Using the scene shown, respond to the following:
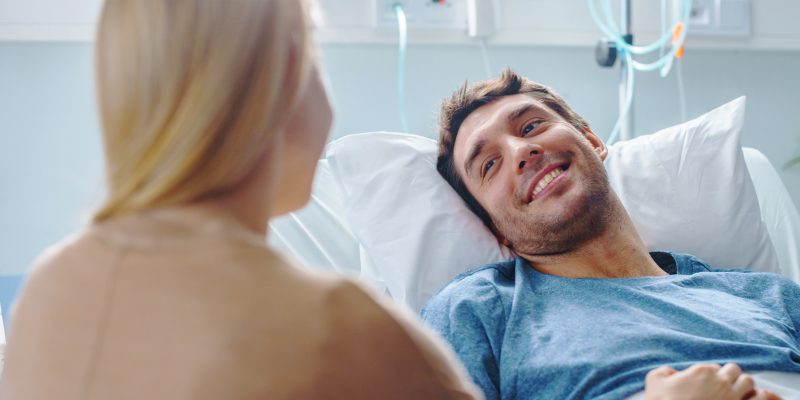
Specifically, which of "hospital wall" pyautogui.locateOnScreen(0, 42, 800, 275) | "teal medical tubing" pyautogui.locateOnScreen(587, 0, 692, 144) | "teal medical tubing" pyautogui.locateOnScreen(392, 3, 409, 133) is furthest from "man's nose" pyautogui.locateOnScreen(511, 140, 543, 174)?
"teal medical tubing" pyautogui.locateOnScreen(587, 0, 692, 144)

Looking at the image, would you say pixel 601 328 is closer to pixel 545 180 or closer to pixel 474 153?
pixel 545 180

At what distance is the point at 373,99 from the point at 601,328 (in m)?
1.13

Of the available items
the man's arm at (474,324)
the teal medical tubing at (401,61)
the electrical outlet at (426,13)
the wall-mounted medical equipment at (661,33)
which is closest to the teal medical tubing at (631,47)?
the wall-mounted medical equipment at (661,33)

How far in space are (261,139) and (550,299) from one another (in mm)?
878

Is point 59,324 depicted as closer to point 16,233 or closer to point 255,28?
point 255,28

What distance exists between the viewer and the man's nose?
5.01ft

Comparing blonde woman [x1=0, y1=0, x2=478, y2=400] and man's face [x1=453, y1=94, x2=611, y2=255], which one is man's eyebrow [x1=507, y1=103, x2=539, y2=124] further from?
blonde woman [x1=0, y1=0, x2=478, y2=400]

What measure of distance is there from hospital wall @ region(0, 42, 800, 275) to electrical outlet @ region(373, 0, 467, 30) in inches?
2.8

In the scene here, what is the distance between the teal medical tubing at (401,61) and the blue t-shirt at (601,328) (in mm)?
872

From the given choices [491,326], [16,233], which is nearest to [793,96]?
[491,326]

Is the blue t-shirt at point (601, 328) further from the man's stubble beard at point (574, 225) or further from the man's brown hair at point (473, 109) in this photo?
the man's brown hair at point (473, 109)

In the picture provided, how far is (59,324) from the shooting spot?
575 millimetres

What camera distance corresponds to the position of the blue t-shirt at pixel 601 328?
122 cm

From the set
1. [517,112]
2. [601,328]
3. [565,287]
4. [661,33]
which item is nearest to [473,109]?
[517,112]
